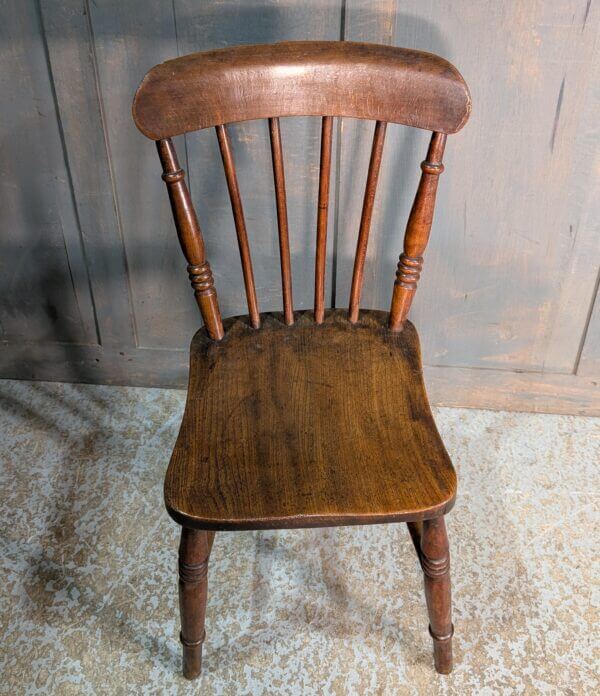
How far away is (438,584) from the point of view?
1.03 meters

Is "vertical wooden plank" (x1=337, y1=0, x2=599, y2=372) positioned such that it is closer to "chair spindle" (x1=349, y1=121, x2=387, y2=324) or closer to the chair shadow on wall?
the chair shadow on wall

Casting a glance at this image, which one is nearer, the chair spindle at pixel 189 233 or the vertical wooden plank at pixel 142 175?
the chair spindle at pixel 189 233

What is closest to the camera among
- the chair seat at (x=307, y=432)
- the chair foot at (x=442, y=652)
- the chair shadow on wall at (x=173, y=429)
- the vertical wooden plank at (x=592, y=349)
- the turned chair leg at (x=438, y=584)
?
the chair seat at (x=307, y=432)

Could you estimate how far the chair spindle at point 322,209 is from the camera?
1.04m

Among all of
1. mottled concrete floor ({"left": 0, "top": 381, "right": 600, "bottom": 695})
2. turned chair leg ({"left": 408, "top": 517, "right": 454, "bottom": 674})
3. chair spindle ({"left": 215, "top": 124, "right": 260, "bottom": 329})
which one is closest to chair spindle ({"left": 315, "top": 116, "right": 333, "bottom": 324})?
chair spindle ({"left": 215, "top": 124, "right": 260, "bottom": 329})

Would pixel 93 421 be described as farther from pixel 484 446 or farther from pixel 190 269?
pixel 484 446

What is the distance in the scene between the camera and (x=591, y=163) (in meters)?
1.31

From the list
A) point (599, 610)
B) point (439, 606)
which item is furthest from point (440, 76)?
point (599, 610)

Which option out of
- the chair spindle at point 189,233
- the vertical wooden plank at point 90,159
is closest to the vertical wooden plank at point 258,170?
the vertical wooden plank at point 90,159

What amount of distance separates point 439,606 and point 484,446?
58cm

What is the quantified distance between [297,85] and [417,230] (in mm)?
288

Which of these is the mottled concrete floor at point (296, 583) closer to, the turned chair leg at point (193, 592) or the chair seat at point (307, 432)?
the turned chair leg at point (193, 592)

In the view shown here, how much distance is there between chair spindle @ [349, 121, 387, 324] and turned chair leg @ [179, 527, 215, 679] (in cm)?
46

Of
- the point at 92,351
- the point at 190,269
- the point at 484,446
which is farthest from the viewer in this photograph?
the point at 92,351
